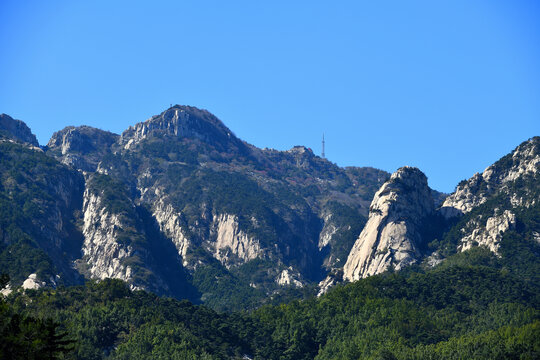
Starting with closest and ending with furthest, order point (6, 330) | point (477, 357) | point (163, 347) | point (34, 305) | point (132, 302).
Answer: point (6, 330) → point (477, 357) → point (163, 347) → point (34, 305) → point (132, 302)

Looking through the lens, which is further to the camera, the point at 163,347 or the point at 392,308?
the point at 392,308

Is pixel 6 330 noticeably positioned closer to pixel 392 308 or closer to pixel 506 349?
pixel 506 349

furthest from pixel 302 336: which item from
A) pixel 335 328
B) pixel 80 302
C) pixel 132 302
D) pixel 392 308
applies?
pixel 80 302

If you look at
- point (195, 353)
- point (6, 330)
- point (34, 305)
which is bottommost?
point (6, 330)

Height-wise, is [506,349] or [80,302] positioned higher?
[80,302]

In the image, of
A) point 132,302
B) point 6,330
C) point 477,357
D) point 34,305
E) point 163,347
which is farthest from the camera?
point 132,302

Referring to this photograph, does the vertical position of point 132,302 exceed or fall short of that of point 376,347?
it exceeds it

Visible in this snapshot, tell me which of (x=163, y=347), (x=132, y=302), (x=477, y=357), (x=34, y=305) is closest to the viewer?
(x=477, y=357)

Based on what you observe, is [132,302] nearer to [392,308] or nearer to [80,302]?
[80,302]

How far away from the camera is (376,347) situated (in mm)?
169250

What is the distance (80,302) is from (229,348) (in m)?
36.4

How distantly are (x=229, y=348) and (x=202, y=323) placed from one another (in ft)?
45.4

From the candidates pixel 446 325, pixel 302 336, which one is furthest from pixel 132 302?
pixel 446 325

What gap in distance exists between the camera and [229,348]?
609 feet
